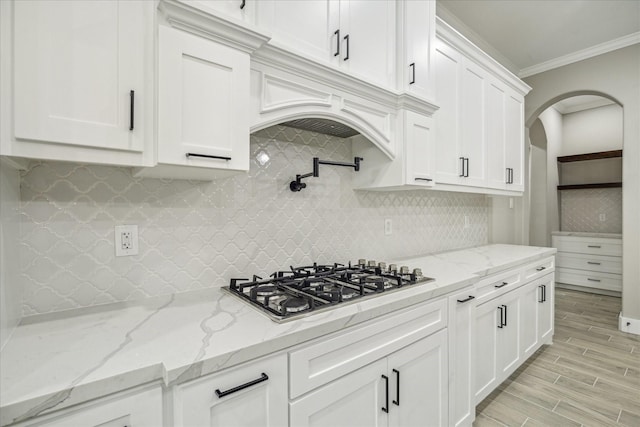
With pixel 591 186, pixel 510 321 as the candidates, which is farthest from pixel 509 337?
pixel 591 186

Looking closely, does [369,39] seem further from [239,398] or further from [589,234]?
[589,234]

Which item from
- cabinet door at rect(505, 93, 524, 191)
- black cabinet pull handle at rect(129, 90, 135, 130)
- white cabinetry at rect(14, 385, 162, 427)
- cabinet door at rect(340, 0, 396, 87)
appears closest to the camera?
white cabinetry at rect(14, 385, 162, 427)

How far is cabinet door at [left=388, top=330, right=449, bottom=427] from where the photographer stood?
1345 millimetres

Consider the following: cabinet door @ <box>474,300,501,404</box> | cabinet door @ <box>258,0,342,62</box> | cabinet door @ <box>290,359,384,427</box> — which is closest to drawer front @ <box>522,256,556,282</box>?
cabinet door @ <box>474,300,501,404</box>

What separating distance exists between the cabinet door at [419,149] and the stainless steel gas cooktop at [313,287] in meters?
0.60

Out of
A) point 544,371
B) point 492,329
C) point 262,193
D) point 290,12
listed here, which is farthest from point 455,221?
point 290,12

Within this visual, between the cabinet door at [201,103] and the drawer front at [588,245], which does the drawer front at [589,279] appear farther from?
the cabinet door at [201,103]

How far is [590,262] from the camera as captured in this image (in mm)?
4848

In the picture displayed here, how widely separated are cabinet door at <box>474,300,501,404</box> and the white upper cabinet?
141 cm

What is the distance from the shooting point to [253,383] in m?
0.92

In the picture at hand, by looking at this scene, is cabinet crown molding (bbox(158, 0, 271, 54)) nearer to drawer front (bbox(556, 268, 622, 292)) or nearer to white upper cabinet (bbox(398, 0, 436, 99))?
white upper cabinet (bbox(398, 0, 436, 99))

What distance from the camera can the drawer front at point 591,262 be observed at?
4625 mm

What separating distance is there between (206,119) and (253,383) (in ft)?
2.84

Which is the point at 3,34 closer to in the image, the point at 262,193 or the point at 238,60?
the point at 238,60
